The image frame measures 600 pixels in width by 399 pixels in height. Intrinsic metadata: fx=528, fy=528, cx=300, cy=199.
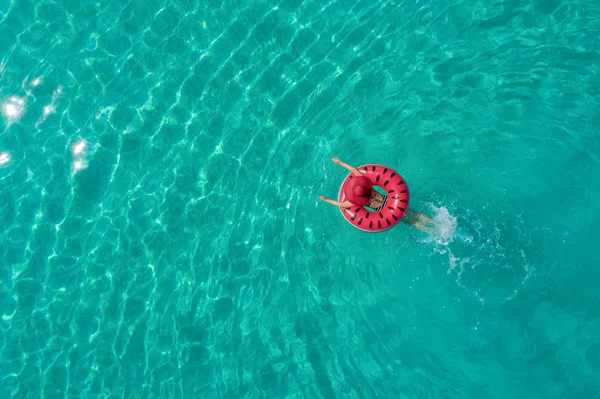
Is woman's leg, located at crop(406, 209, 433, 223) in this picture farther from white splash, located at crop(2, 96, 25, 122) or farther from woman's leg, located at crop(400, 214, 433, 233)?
white splash, located at crop(2, 96, 25, 122)

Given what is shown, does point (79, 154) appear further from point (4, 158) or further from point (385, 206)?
point (385, 206)

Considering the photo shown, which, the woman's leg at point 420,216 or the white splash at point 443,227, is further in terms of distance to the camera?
the woman's leg at point 420,216

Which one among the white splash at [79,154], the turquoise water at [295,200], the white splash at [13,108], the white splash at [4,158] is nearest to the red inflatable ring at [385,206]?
the turquoise water at [295,200]

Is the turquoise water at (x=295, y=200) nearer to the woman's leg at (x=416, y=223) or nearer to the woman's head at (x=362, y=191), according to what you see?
the woman's leg at (x=416, y=223)

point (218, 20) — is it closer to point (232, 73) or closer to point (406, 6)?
point (232, 73)

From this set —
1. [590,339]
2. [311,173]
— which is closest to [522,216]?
[590,339]
